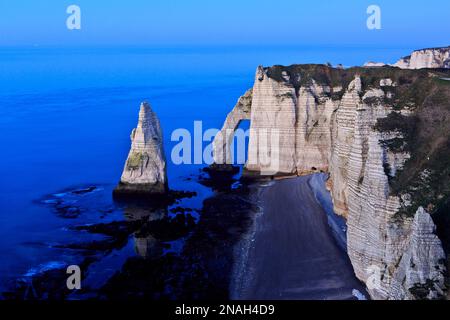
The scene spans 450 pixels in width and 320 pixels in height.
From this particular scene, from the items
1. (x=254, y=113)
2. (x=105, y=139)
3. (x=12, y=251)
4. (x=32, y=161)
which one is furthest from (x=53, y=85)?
(x=12, y=251)

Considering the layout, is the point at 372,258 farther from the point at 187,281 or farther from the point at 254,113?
the point at 254,113

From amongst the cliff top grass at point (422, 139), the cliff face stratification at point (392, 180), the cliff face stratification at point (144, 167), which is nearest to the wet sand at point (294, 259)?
the cliff face stratification at point (392, 180)

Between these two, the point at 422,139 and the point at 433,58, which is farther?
the point at 433,58

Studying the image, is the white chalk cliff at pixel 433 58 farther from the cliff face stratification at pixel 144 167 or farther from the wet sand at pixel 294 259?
the wet sand at pixel 294 259

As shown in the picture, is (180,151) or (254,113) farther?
(180,151)

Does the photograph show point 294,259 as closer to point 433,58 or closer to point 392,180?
point 392,180

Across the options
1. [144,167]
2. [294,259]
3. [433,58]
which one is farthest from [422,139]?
[433,58]
